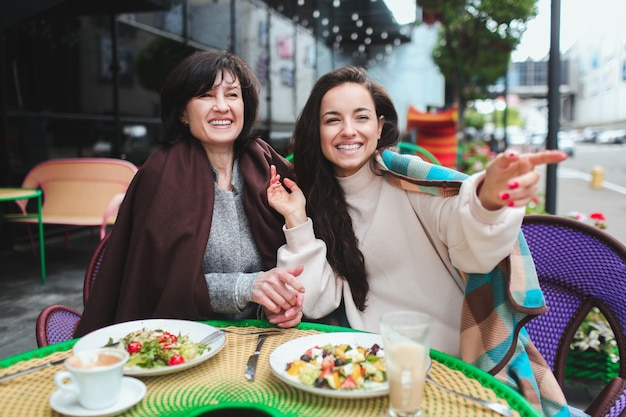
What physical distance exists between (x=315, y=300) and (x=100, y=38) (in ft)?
21.3

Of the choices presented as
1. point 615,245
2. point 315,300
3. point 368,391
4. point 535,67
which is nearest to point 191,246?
point 315,300

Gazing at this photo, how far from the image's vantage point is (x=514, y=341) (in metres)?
1.59

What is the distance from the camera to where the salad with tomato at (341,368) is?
120 cm

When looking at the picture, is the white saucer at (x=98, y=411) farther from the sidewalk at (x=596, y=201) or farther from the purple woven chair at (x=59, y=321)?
the sidewalk at (x=596, y=201)

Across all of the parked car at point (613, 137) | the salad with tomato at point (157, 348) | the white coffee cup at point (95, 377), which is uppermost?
the parked car at point (613, 137)

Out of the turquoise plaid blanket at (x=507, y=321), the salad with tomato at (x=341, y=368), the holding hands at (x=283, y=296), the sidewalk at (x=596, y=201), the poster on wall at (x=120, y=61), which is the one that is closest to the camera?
the salad with tomato at (x=341, y=368)

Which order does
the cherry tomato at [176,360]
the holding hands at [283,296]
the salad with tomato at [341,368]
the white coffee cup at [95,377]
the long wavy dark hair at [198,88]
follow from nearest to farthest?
the white coffee cup at [95,377], the salad with tomato at [341,368], the cherry tomato at [176,360], the holding hands at [283,296], the long wavy dark hair at [198,88]

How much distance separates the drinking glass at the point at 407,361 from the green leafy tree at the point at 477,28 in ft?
36.8

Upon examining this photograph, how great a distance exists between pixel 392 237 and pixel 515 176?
2.07 feet

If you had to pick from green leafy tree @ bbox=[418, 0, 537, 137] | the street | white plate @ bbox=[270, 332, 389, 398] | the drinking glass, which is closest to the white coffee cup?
white plate @ bbox=[270, 332, 389, 398]

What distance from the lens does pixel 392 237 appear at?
190cm

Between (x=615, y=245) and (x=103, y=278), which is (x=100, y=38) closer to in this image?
(x=103, y=278)

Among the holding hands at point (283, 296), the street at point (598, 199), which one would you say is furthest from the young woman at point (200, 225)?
the street at point (598, 199)

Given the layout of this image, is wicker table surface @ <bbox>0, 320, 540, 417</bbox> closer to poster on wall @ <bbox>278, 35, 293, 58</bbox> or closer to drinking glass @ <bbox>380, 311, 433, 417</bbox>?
drinking glass @ <bbox>380, 311, 433, 417</bbox>
